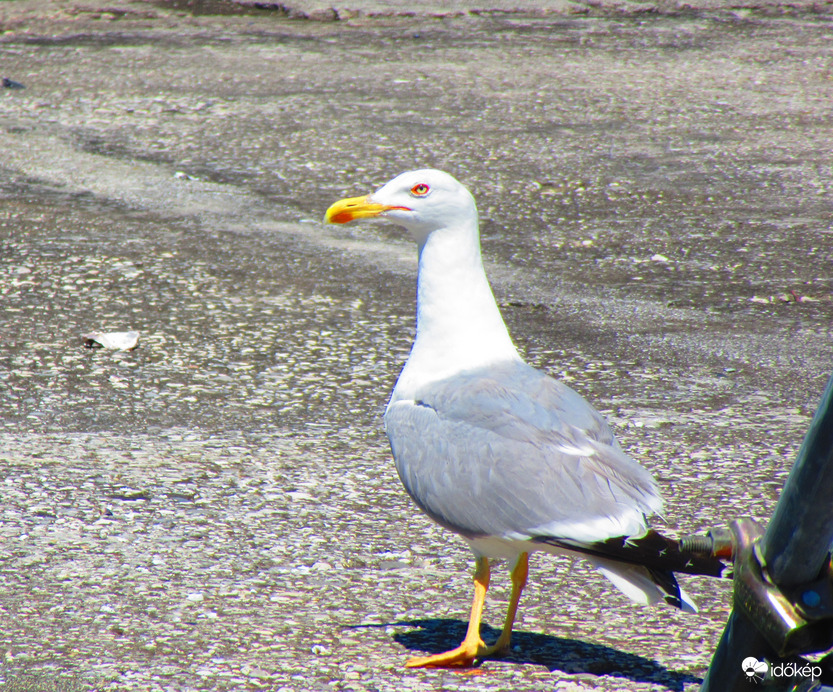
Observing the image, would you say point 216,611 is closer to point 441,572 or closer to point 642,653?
point 441,572

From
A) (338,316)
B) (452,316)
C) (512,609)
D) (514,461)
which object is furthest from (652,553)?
(338,316)

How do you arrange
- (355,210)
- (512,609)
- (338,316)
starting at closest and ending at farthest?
(512,609), (355,210), (338,316)

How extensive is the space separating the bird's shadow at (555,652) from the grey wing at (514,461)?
36 cm

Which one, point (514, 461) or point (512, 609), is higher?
point (514, 461)

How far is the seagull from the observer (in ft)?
8.83

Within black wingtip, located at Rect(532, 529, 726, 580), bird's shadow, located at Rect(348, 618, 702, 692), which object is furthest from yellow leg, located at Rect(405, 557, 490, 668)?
black wingtip, located at Rect(532, 529, 726, 580)

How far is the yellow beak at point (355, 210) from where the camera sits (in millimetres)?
3637

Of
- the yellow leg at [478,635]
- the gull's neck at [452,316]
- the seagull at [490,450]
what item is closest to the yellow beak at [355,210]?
the seagull at [490,450]

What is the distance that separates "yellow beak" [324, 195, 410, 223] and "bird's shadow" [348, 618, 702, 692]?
1.33m

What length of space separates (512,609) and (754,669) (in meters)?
1.44

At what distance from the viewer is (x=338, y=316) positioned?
579 centimetres

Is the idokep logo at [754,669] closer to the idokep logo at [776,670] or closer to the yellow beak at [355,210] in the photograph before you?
the idokep logo at [776,670]

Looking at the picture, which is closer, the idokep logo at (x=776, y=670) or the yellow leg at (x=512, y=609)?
the idokep logo at (x=776, y=670)

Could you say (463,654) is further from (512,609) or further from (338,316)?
(338,316)
